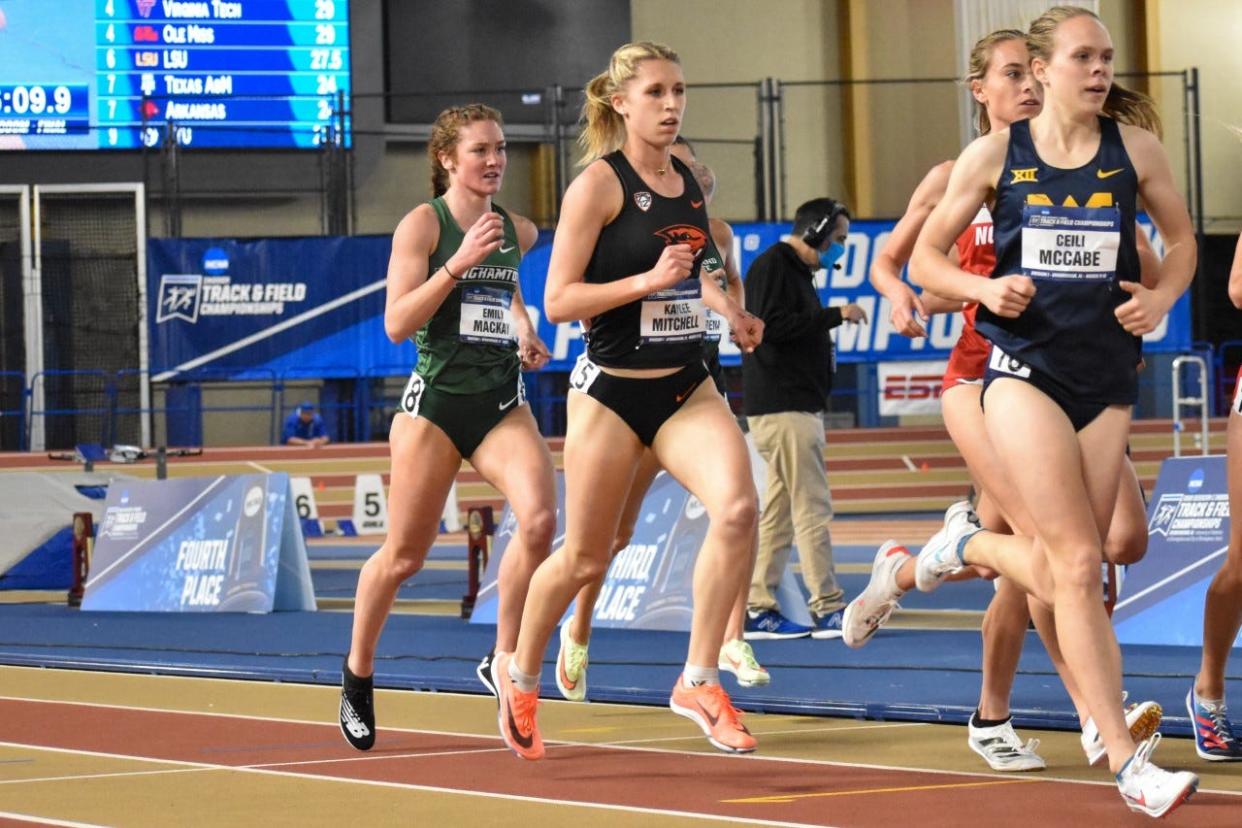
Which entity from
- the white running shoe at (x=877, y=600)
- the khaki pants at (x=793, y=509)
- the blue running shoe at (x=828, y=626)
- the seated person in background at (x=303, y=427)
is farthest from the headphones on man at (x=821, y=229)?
the seated person in background at (x=303, y=427)

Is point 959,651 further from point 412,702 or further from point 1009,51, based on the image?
point 1009,51

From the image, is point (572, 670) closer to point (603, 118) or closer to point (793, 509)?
point (603, 118)

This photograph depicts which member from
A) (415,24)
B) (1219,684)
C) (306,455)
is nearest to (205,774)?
(1219,684)

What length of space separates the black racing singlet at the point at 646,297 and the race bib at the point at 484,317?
688mm

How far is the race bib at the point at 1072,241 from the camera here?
469 centimetres

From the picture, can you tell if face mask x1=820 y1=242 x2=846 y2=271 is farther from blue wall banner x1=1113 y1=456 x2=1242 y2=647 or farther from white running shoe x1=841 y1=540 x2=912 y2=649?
white running shoe x1=841 y1=540 x2=912 y2=649

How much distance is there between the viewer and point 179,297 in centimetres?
2023

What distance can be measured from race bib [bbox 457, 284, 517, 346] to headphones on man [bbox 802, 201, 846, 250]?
3118 mm

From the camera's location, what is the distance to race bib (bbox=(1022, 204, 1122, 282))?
4.69 meters

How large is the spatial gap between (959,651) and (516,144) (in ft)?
52.3

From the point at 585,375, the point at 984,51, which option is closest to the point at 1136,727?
the point at 585,375

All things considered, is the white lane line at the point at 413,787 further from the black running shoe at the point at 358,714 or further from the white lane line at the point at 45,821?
the black running shoe at the point at 358,714

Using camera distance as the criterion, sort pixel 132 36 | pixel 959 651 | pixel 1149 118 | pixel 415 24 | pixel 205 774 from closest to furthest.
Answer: pixel 1149 118 < pixel 205 774 < pixel 959 651 < pixel 132 36 < pixel 415 24

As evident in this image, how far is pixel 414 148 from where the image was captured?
75.3 feet
